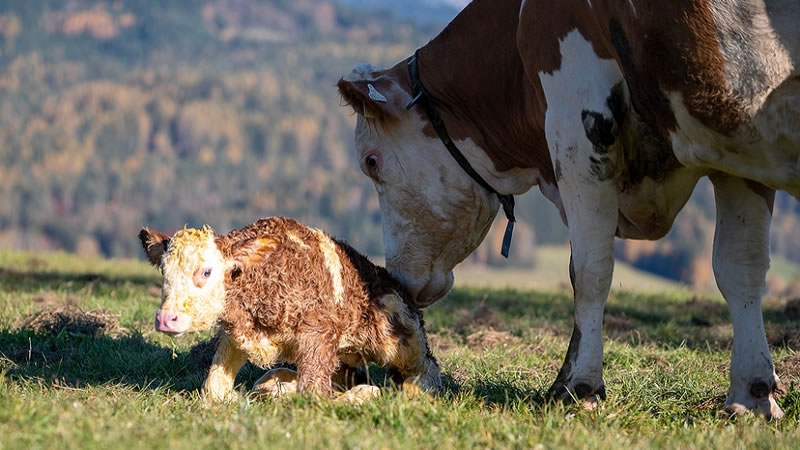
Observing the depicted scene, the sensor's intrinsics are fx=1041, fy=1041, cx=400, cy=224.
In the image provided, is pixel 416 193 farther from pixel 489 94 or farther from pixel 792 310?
pixel 792 310

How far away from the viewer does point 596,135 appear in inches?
223

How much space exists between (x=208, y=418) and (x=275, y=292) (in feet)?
3.33

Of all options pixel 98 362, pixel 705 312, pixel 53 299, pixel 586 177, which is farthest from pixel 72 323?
pixel 705 312

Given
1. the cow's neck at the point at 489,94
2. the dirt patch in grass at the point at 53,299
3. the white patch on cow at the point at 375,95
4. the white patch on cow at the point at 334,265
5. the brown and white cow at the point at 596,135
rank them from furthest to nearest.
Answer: the dirt patch in grass at the point at 53,299
the white patch on cow at the point at 375,95
the cow's neck at the point at 489,94
the white patch on cow at the point at 334,265
the brown and white cow at the point at 596,135

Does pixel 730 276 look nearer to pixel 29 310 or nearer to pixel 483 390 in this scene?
pixel 483 390

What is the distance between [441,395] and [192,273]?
5.24 ft

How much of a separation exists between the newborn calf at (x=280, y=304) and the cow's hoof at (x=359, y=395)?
14 centimetres

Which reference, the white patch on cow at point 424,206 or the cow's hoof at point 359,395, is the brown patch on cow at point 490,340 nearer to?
the white patch on cow at point 424,206

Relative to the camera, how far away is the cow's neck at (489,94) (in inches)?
272

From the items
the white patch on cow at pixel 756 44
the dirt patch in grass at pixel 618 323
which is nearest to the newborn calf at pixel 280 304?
the white patch on cow at pixel 756 44

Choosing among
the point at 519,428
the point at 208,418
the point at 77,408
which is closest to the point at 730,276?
the point at 519,428

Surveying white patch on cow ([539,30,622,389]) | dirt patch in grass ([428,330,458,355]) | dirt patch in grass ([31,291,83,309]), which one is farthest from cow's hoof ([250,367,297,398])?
dirt patch in grass ([31,291,83,309])

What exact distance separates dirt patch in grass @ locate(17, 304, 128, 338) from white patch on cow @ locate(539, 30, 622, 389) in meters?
3.94

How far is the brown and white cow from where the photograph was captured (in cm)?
493
